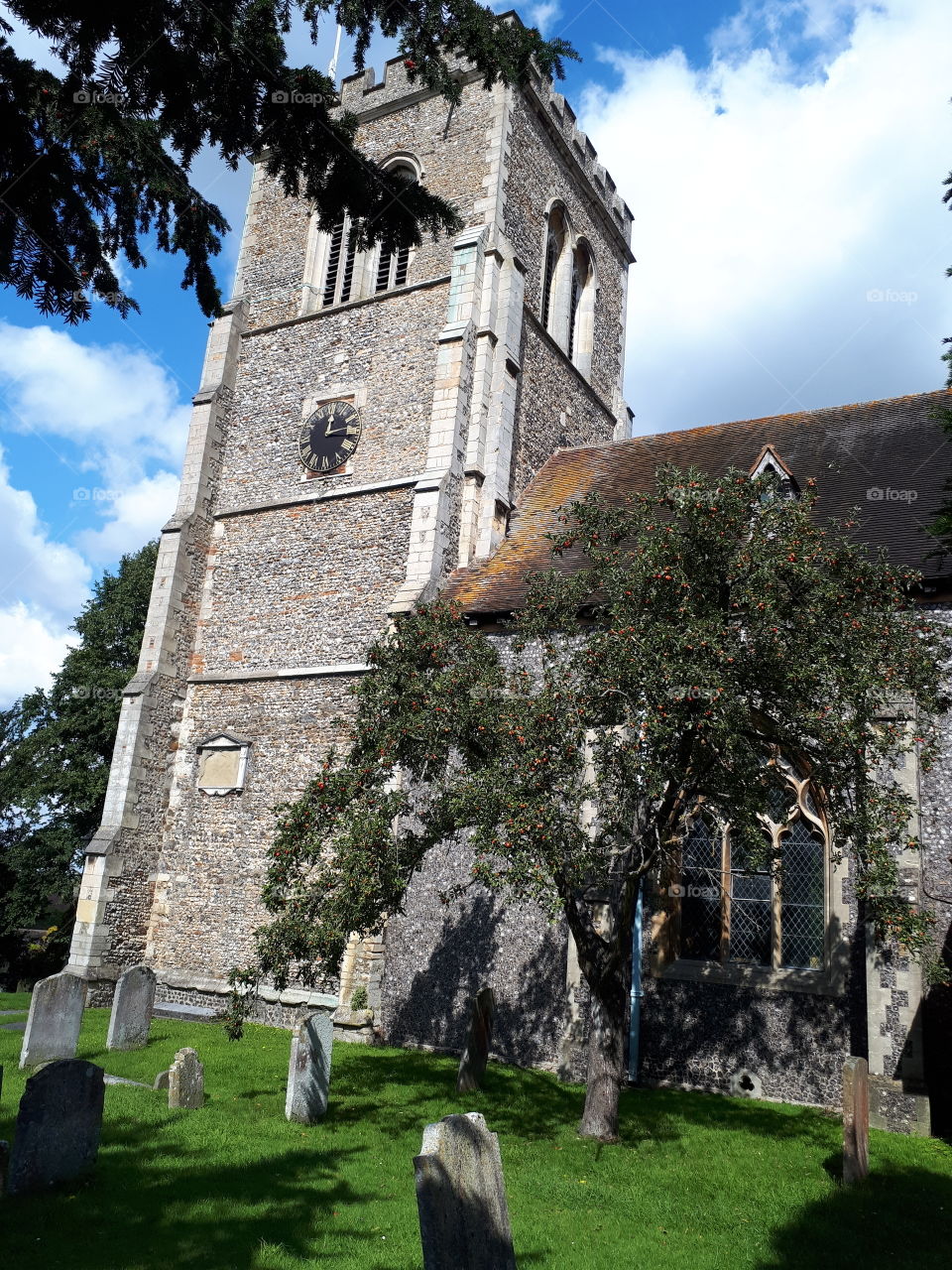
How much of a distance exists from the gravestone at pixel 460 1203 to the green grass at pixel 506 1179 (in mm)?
1574

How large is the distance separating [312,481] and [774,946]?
1011cm

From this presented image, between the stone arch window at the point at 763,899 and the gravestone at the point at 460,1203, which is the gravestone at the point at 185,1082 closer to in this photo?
the gravestone at the point at 460,1203

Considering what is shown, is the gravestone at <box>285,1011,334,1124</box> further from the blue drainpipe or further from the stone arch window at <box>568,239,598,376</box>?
the stone arch window at <box>568,239,598,376</box>

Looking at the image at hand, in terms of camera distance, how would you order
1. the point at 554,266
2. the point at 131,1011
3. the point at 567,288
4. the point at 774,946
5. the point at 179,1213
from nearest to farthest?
the point at 179,1213, the point at 131,1011, the point at 774,946, the point at 567,288, the point at 554,266

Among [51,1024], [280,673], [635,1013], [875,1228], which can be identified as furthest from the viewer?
[280,673]

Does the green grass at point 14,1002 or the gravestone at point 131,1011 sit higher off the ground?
the gravestone at point 131,1011

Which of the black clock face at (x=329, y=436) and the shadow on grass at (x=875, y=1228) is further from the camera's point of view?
the black clock face at (x=329, y=436)

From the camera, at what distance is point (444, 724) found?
7.62 meters

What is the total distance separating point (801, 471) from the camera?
13.9 m

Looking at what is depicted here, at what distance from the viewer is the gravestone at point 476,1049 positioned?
922cm

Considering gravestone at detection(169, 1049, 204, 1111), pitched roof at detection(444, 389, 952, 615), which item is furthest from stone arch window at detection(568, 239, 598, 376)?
gravestone at detection(169, 1049, 204, 1111)

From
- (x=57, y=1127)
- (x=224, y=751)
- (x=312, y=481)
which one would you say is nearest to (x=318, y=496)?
(x=312, y=481)

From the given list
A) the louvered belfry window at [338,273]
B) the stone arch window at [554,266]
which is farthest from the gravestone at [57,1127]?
the stone arch window at [554,266]

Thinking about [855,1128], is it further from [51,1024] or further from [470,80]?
[470,80]
